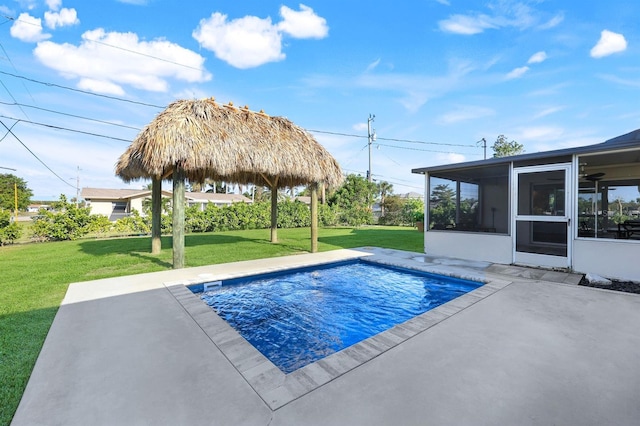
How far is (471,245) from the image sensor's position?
782 centimetres

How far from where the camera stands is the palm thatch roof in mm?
6461

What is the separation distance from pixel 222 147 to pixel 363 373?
633 centimetres

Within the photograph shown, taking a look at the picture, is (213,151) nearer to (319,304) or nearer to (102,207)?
(319,304)

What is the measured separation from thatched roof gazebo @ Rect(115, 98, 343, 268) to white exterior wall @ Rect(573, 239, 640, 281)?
6628 millimetres

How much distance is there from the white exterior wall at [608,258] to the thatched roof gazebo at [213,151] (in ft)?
21.7

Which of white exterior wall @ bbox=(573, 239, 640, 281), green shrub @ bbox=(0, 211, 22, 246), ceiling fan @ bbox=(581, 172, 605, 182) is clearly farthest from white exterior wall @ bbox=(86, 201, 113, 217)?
ceiling fan @ bbox=(581, 172, 605, 182)

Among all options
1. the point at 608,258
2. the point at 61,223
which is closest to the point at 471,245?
the point at 608,258

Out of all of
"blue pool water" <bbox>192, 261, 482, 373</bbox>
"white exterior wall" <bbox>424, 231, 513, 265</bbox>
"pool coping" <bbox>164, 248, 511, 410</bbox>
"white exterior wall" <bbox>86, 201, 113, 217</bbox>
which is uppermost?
"white exterior wall" <bbox>86, 201, 113, 217</bbox>

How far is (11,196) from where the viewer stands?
117 feet

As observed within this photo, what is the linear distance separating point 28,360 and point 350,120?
26.4m

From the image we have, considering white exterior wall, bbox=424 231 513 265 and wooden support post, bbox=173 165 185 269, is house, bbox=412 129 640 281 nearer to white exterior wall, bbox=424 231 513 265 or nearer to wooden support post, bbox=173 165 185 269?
white exterior wall, bbox=424 231 513 265

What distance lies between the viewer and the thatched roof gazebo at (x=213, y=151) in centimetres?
648

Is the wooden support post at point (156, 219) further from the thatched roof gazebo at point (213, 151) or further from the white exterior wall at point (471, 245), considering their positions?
the white exterior wall at point (471, 245)

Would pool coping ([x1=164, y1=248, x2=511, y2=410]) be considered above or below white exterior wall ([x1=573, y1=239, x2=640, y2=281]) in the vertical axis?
below
